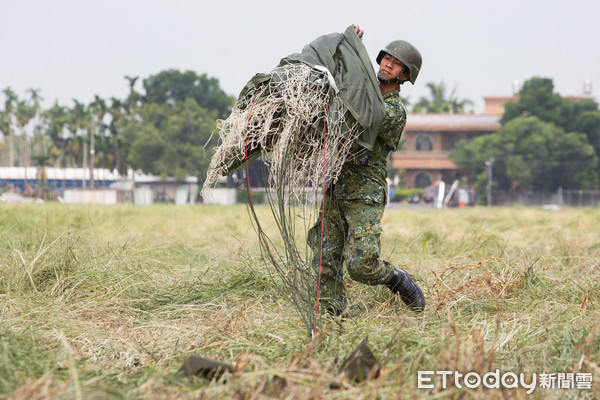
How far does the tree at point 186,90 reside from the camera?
153 ft

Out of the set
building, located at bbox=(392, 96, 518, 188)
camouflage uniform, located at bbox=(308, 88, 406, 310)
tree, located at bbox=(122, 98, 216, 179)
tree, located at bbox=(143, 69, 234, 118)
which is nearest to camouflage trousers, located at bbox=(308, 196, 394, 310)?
camouflage uniform, located at bbox=(308, 88, 406, 310)

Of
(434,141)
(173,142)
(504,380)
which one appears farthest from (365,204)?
(434,141)

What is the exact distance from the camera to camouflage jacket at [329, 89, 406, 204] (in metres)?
3.44

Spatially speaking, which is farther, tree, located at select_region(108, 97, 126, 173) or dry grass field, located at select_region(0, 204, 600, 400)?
tree, located at select_region(108, 97, 126, 173)

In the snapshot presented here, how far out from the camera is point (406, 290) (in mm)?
3660

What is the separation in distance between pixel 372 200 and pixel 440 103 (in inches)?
1912

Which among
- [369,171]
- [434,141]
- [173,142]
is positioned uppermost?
[434,141]

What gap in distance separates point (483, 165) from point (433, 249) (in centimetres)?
3649

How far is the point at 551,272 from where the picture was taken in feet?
15.8

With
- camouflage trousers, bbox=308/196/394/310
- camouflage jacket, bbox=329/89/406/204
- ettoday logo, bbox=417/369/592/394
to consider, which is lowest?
ettoday logo, bbox=417/369/592/394

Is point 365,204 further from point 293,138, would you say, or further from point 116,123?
point 116,123

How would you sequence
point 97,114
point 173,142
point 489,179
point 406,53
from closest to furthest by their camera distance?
point 406,53 < point 489,179 < point 173,142 < point 97,114

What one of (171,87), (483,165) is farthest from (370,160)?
(171,87)

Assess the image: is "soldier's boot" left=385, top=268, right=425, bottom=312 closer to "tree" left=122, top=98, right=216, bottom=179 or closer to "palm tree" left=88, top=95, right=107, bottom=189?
"tree" left=122, top=98, right=216, bottom=179
